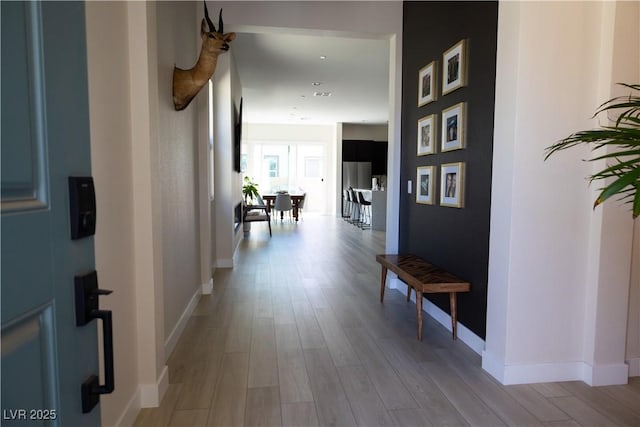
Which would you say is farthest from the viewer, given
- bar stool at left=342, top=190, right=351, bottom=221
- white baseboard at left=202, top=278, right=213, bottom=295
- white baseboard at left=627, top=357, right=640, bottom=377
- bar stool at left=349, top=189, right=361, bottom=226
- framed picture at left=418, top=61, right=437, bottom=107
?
bar stool at left=342, top=190, right=351, bottom=221

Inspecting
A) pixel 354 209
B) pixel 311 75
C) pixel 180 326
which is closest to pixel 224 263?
pixel 180 326

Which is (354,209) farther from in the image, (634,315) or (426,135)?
(634,315)

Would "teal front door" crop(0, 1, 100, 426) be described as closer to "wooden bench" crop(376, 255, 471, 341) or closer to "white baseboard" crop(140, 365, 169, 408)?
"white baseboard" crop(140, 365, 169, 408)

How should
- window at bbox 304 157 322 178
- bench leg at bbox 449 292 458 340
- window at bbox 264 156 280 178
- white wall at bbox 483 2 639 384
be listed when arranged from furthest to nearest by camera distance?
window at bbox 304 157 322 178, window at bbox 264 156 280 178, bench leg at bbox 449 292 458 340, white wall at bbox 483 2 639 384

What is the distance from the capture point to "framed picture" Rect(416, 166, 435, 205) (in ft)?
10.8

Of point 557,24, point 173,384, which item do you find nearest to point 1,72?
point 173,384

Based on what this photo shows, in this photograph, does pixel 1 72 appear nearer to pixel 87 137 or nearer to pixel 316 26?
pixel 87 137

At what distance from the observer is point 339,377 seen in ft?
7.23

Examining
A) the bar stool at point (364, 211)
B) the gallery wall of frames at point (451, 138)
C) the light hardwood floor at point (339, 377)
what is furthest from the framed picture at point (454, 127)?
the bar stool at point (364, 211)

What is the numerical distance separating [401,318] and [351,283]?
111 cm

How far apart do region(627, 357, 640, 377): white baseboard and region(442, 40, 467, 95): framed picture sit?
6.53 ft

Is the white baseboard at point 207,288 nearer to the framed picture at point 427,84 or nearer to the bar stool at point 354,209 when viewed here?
the framed picture at point 427,84

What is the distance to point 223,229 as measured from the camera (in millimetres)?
4918

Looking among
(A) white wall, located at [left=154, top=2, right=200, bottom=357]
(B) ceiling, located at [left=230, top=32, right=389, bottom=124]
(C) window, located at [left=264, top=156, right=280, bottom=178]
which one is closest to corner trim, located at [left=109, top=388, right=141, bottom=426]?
(A) white wall, located at [left=154, top=2, right=200, bottom=357]
